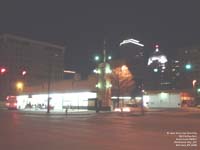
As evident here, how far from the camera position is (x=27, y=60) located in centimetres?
13812

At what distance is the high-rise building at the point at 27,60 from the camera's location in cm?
12359

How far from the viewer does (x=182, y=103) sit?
3750 inches

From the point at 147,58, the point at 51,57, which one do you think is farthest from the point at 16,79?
the point at 147,58

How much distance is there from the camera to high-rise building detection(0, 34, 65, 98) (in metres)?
124

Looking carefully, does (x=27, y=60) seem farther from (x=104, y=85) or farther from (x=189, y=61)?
A: (x=104, y=85)

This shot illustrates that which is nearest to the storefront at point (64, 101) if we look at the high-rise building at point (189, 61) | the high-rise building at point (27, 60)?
the high-rise building at point (27, 60)

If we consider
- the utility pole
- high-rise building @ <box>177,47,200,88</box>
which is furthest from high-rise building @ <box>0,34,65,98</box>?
the utility pole

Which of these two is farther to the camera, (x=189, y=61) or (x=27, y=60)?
(x=27, y=60)

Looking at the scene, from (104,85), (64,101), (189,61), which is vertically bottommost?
(64,101)

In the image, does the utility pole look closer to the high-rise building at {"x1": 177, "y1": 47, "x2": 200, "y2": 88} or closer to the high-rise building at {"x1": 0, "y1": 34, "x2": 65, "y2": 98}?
the high-rise building at {"x1": 177, "y1": 47, "x2": 200, "y2": 88}

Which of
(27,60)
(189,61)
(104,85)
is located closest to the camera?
(104,85)

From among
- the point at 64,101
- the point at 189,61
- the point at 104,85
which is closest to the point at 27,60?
the point at 189,61

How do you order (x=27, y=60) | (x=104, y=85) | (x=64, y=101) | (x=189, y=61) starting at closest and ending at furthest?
(x=104, y=85), (x=64, y=101), (x=189, y=61), (x=27, y=60)

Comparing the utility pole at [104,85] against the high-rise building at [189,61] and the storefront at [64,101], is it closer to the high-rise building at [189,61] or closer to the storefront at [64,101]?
the storefront at [64,101]
